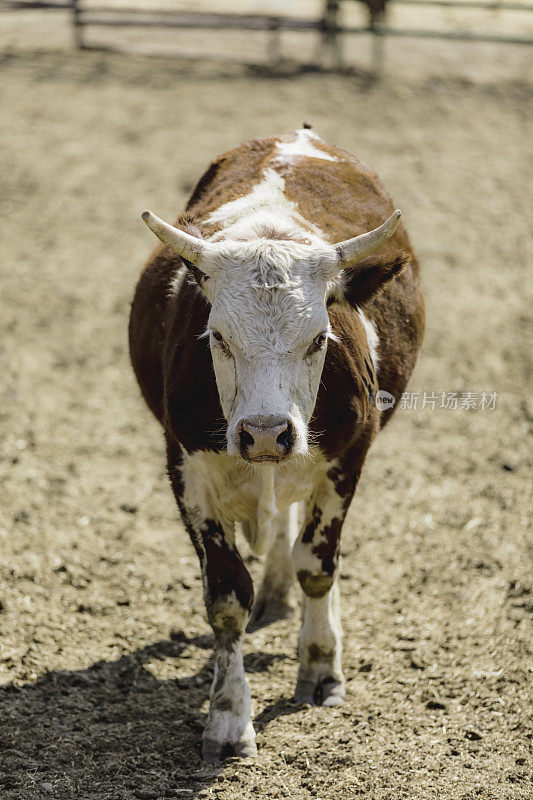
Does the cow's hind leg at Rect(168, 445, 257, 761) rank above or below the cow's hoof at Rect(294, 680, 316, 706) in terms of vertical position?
above

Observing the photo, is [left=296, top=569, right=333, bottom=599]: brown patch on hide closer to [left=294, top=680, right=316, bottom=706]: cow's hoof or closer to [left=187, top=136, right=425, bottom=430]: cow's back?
[left=294, top=680, right=316, bottom=706]: cow's hoof

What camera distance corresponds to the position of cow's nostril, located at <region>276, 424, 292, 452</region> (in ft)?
10.5

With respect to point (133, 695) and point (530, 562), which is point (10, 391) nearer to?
point (133, 695)

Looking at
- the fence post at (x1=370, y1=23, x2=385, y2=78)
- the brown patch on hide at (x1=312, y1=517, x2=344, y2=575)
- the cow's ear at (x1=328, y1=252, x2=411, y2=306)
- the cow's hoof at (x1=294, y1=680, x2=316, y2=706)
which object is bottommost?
the cow's hoof at (x1=294, y1=680, x2=316, y2=706)

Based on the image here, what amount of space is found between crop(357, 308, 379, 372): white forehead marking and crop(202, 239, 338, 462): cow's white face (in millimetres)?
646

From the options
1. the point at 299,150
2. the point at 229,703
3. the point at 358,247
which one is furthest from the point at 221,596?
the point at 299,150

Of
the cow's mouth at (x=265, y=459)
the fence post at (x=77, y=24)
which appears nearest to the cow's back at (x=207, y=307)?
the cow's mouth at (x=265, y=459)

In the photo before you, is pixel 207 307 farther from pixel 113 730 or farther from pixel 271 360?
pixel 113 730

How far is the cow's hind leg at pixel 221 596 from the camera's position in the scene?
3.90 metres

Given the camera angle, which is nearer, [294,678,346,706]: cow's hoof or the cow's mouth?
the cow's mouth

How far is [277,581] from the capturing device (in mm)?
4918

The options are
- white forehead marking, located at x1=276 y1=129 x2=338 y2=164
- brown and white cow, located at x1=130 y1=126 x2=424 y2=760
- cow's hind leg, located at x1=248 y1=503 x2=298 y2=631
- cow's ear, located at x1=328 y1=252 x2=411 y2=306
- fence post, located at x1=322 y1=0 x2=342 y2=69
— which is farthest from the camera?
fence post, located at x1=322 y1=0 x2=342 y2=69

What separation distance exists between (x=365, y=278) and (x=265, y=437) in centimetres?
83

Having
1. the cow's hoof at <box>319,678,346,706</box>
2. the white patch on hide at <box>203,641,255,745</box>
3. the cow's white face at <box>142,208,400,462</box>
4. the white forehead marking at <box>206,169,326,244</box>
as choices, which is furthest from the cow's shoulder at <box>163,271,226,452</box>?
the cow's hoof at <box>319,678,346,706</box>
